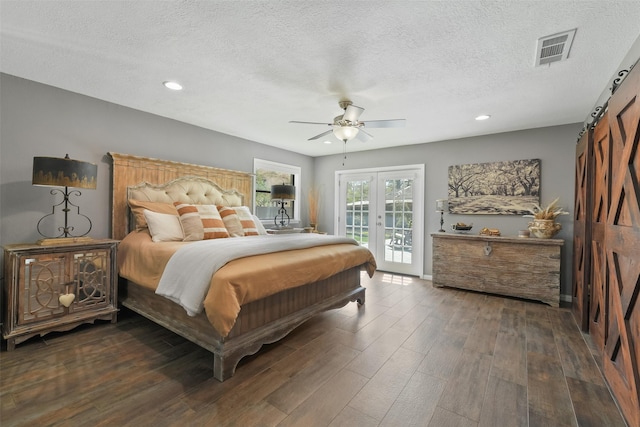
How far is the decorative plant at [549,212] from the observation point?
12.0 ft

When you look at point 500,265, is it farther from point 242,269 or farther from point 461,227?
point 242,269

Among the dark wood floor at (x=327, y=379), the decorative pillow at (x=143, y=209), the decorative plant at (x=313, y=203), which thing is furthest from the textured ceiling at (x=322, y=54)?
the decorative plant at (x=313, y=203)

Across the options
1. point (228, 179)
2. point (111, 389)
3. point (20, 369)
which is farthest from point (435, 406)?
point (228, 179)

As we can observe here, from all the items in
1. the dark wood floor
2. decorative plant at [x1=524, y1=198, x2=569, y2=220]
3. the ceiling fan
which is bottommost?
the dark wood floor

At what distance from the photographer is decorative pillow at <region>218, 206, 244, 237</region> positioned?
3518mm

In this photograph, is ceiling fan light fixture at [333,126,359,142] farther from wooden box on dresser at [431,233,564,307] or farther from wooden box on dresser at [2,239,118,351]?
wooden box on dresser at [2,239,118,351]

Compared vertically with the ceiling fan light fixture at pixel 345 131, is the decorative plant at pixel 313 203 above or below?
below

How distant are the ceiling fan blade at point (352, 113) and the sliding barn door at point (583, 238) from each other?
7.64 feet

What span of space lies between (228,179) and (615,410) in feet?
15.1

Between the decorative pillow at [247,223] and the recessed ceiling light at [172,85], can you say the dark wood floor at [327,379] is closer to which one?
the decorative pillow at [247,223]

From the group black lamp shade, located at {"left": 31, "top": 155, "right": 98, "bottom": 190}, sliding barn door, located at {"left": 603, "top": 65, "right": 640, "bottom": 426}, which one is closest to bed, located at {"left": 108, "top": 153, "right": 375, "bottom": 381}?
black lamp shade, located at {"left": 31, "top": 155, "right": 98, "bottom": 190}

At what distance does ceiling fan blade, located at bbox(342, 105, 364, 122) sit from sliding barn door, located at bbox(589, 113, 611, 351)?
1.97m

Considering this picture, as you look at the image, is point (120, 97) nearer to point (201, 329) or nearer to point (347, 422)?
point (201, 329)

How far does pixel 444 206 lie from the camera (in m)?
4.51
